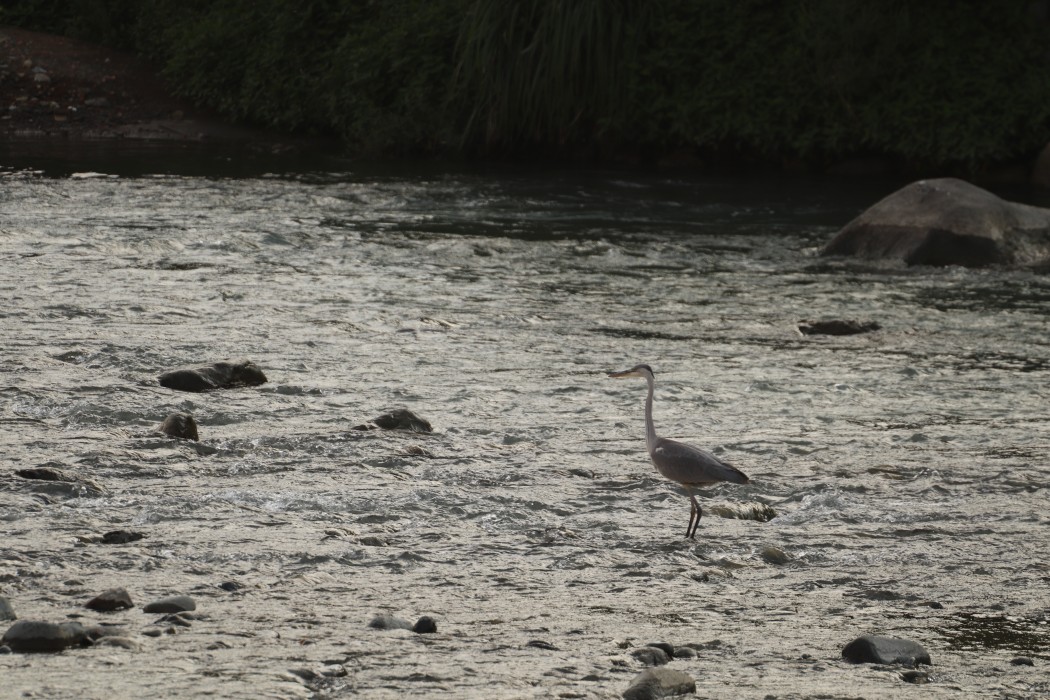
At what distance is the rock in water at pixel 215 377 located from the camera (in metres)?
7.46

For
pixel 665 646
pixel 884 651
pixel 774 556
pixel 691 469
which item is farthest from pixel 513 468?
pixel 884 651

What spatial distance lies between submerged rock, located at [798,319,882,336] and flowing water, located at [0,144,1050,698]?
131 millimetres

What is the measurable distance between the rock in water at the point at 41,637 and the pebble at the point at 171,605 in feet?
1.00

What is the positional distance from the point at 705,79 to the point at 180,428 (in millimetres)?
13032

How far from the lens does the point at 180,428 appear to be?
6547mm

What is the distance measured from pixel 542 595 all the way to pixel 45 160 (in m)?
14.4

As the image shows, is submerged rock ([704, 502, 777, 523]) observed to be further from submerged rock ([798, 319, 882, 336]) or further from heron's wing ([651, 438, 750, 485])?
submerged rock ([798, 319, 882, 336])

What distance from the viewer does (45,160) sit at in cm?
1789

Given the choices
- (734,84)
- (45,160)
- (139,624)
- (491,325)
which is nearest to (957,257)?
(491,325)

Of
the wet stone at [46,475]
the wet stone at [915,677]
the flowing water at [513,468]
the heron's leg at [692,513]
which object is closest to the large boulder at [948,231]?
the flowing water at [513,468]

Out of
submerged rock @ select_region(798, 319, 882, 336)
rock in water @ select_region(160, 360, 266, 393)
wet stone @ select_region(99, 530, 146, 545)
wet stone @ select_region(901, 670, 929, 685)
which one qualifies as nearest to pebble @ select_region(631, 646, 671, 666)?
wet stone @ select_region(901, 670, 929, 685)

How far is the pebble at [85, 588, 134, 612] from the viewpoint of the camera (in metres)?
4.54

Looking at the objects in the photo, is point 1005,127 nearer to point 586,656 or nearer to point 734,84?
point 734,84

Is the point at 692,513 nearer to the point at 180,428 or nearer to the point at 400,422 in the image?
the point at 400,422
